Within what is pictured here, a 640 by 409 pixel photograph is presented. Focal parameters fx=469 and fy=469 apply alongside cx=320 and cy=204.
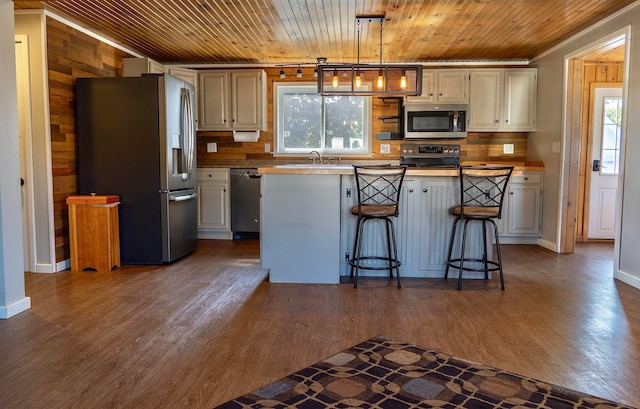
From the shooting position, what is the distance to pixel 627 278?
397 centimetres

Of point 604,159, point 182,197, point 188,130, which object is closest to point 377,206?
point 182,197

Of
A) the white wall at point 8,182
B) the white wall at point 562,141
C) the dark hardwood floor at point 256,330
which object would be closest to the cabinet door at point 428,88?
the white wall at point 562,141

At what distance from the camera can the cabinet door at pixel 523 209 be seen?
588 cm

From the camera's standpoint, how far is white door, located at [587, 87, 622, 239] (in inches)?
232

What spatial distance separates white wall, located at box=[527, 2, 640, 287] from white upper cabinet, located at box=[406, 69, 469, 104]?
942 mm

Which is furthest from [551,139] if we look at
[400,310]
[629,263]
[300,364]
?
[300,364]

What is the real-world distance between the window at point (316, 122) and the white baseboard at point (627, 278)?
3.32m

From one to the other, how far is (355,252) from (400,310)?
90 cm

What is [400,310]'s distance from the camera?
127 inches

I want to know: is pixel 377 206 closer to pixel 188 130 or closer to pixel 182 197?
pixel 182 197

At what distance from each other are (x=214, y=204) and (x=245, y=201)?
432mm

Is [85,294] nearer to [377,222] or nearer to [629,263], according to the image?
[377,222]

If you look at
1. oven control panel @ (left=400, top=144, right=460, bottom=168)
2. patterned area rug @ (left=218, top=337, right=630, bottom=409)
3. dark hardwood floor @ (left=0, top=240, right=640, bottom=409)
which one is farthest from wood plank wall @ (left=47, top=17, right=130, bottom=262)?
oven control panel @ (left=400, top=144, right=460, bottom=168)

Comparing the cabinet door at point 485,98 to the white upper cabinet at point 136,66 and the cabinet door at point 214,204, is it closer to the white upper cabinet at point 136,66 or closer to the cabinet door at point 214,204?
the cabinet door at point 214,204
